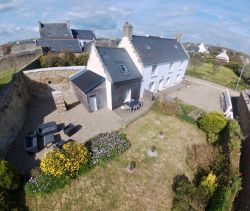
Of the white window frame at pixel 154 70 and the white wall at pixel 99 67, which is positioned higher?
the white wall at pixel 99 67

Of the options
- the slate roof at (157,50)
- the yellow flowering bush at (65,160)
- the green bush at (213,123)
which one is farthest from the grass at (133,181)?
the slate roof at (157,50)

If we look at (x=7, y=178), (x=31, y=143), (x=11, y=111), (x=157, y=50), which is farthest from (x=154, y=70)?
(x=7, y=178)

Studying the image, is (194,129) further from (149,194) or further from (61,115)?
(61,115)

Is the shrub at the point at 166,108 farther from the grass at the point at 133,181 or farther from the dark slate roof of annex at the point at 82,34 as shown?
the dark slate roof of annex at the point at 82,34

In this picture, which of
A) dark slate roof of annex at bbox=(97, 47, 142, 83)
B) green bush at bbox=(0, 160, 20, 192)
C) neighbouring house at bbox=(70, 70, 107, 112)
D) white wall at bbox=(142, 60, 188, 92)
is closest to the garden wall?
neighbouring house at bbox=(70, 70, 107, 112)

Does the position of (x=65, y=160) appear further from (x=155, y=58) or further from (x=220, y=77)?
(x=220, y=77)

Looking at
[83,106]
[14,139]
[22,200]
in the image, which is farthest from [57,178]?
[83,106]
